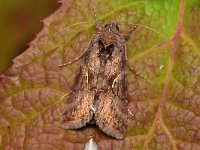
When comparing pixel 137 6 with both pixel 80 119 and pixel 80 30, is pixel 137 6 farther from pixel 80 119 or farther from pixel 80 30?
pixel 80 119

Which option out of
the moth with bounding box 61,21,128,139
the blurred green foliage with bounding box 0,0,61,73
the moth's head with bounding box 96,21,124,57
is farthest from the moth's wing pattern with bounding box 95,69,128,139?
the blurred green foliage with bounding box 0,0,61,73

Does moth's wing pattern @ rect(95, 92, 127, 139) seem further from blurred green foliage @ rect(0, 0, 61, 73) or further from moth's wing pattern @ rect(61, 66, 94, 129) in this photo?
blurred green foliage @ rect(0, 0, 61, 73)

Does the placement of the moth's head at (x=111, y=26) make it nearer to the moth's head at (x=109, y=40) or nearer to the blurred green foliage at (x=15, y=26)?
the moth's head at (x=109, y=40)

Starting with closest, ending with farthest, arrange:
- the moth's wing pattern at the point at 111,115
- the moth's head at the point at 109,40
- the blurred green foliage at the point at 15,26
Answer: the moth's wing pattern at the point at 111,115 < the moth's head at the point at 109,40 < the blurred green foliage at the point at 15,26

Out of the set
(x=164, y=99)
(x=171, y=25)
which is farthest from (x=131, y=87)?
(x=171, y=25)

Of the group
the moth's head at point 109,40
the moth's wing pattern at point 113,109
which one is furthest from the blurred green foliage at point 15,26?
the moth's wing pattern at point 113,109
